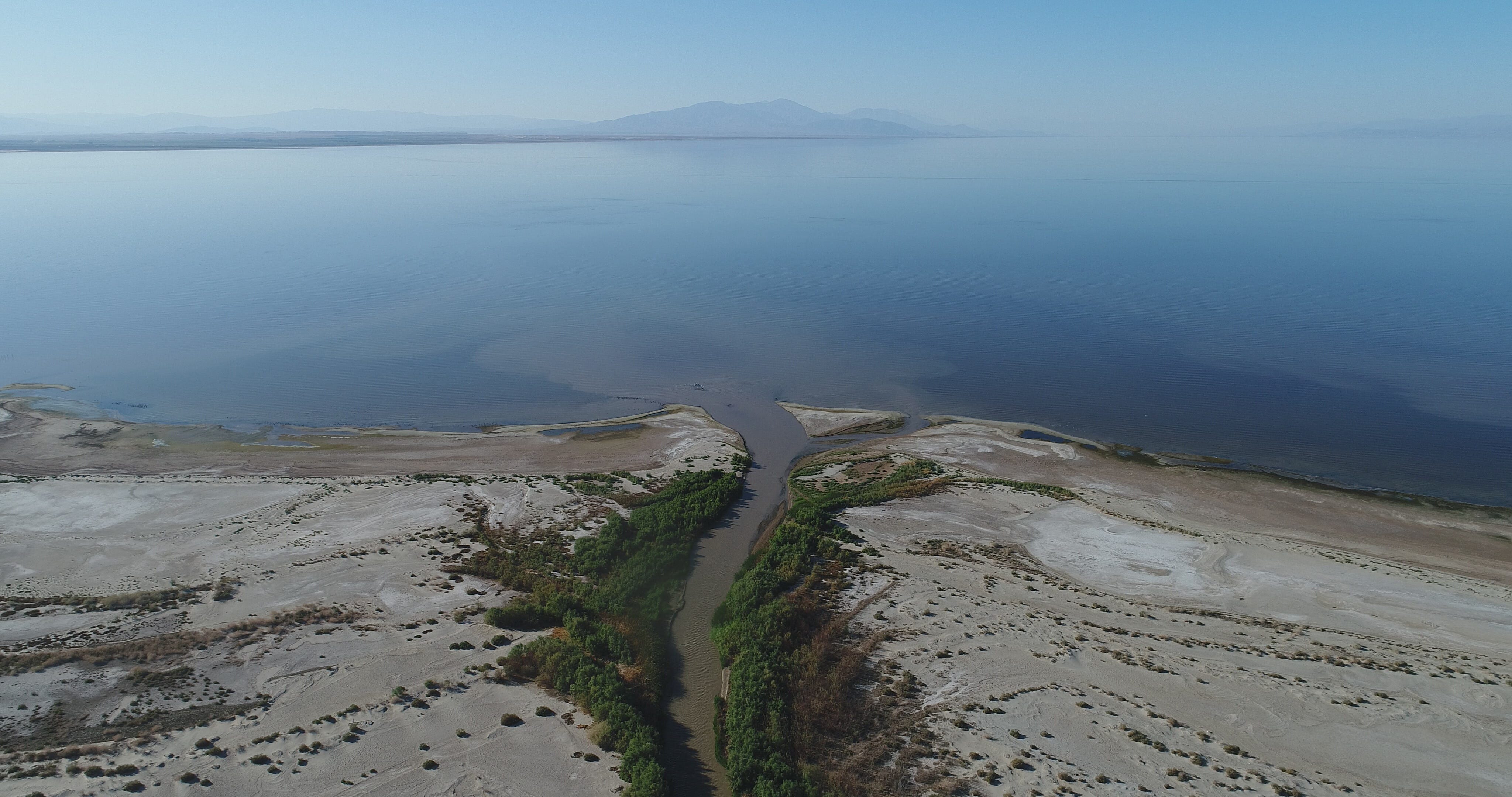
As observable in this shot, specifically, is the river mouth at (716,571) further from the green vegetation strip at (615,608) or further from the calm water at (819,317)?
the calm water at (819,317)

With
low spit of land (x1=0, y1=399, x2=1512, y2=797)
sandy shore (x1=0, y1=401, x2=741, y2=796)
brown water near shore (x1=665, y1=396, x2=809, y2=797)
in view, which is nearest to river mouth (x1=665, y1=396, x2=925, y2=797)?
brown water near shore (x1=665, y1=396, x2=809, y2=797)

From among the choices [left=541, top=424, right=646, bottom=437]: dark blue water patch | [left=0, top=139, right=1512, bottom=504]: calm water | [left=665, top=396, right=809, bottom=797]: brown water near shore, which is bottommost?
[left=665, top=396, right=809, bottom=797]: brown water near shore

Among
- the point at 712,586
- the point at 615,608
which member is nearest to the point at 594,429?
the point at 712,586

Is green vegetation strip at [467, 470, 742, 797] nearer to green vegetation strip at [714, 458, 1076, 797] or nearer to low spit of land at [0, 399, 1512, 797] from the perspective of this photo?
low spit of land at [0, 399, 1512, 797]

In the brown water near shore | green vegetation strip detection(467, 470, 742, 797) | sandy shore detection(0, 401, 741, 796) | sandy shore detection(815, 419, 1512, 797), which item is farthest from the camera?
green vegetation strip detection(467, 470, 742, 797)

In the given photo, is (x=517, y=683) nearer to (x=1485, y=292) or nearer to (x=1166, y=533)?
(x=1166, y=533)

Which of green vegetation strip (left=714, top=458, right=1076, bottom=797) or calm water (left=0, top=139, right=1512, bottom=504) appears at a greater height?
calm water (left=0, top=139, right=1512, bottom=504)

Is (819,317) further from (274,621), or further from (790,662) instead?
(274,621)
